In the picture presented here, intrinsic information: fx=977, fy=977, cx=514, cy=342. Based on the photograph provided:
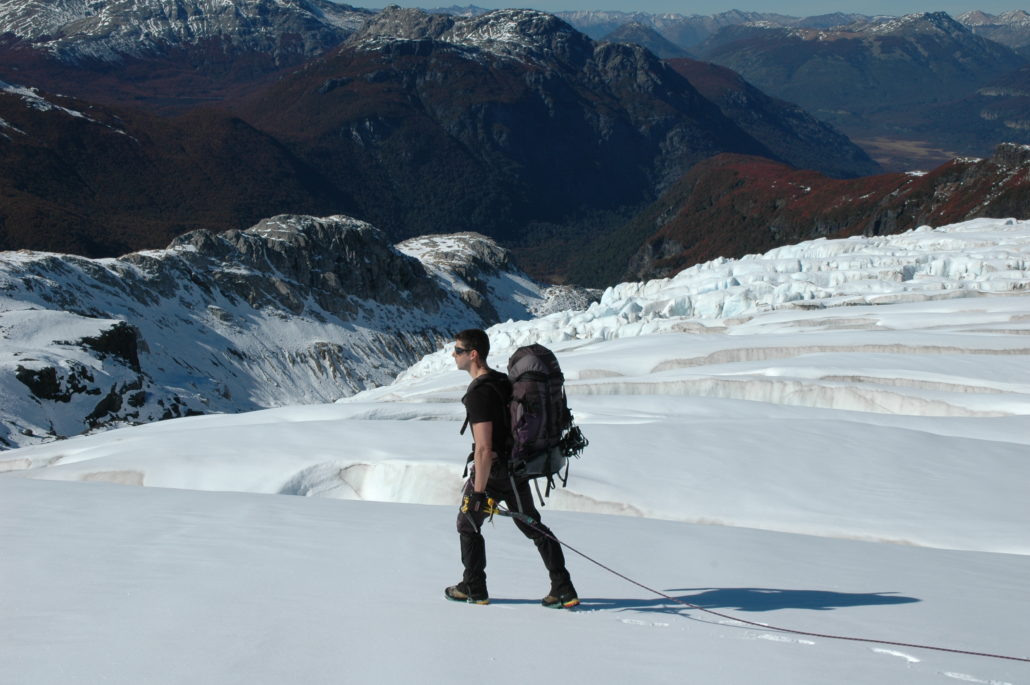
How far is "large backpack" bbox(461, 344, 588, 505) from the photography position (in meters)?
6.26

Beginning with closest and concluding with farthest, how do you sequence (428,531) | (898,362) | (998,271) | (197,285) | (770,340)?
(428,531) < (898,362) < (770,340) < (998,271) < (197,285)

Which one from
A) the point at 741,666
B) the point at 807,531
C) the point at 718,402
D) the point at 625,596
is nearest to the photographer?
the point at 741,666

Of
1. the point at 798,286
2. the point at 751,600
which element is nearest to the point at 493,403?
the point at 751,600

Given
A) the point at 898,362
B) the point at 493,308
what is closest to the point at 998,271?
the point at 898,362

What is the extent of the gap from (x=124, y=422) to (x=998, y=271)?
1627 inches

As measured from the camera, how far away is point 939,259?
38594 millimetres

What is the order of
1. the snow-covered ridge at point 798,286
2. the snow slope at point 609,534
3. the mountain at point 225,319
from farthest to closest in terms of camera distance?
1. the mountain at point 225,319
2. the snow-covered ridge at point 798,286
3. the snow slope at point 609,534

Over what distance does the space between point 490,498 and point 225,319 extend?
7921 cm

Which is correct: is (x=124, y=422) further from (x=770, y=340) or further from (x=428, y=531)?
(x=428, y=531)

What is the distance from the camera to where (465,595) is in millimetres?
6520

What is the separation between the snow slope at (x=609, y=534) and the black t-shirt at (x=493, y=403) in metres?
1.14

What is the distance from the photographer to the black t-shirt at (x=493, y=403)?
6.26m

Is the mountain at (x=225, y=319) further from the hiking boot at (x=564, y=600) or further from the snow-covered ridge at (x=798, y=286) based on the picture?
the hiking boot at (x=564, y=600)

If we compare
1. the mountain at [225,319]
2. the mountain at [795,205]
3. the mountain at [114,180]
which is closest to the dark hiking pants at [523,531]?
the mountain at [225,319]
